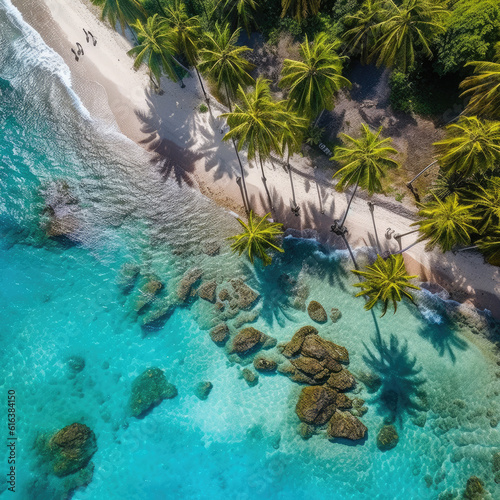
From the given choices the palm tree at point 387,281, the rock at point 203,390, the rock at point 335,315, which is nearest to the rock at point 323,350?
the rock at point 335,315

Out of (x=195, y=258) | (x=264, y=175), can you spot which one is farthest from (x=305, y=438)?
(x=264, y=175)

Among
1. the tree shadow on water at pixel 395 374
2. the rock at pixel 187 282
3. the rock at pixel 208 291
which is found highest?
the rock at pixel 187 282

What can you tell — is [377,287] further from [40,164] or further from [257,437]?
[40,164]

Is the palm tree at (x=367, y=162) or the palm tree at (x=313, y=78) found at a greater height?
the palm tree at (x=313, y=78)

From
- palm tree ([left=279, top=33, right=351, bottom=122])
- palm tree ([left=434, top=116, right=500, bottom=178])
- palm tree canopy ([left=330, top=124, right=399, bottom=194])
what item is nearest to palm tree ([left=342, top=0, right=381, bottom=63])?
palm tree ([left=279, top=33, right=351, bottom=122])

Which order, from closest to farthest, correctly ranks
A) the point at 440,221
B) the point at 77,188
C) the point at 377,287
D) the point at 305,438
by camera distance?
1. the point at 440,221
2. the point at 377,287
3. the point at 305,438
4. the point at 77,188

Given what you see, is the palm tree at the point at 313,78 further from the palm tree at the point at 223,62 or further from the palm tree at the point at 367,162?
the palm tree at the point at 367,162

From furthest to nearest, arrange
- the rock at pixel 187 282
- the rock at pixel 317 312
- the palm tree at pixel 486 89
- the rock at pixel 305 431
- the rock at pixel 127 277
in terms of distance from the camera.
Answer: the rock at pixel 127 277, the rock at pixel 187 282, the rock at pixel 317 312, the rock at pixel 305 431, the palm tree at pixel 486 89

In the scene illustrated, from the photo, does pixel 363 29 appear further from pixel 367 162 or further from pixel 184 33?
pixel 184 33
